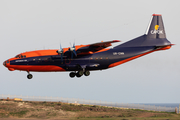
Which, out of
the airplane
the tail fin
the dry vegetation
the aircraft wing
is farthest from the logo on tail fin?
the dry vegetation

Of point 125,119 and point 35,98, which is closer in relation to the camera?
point 125,119

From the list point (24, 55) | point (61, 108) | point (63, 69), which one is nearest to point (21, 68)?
point (24, 55)

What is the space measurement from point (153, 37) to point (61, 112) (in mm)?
22800

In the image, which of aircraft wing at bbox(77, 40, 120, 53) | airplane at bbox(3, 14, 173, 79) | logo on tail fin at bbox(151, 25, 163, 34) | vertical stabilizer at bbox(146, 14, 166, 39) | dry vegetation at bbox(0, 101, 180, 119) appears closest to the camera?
aircraft wing at bbox(77, 40, 120, 53)

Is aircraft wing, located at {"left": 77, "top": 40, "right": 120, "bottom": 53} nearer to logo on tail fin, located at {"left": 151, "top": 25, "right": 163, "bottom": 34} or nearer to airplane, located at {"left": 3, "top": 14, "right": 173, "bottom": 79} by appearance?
airplane, located at {"left": 3, "top": 14, "right": 173, "bottom": 79}

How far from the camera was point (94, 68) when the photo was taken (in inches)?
1713

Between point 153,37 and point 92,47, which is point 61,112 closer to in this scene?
point 92,47

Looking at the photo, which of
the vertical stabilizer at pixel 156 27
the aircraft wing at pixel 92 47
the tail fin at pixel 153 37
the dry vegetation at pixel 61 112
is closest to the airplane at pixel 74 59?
the aircraft wing at pixel 92 47

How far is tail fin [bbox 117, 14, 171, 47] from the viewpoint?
47719 mm

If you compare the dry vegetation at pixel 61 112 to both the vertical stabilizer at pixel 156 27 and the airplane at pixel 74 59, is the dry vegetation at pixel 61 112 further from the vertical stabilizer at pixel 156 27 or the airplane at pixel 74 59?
the vertical stabilizer at pixel 156 27

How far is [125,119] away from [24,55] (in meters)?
19.7

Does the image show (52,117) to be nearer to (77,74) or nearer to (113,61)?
(77,74)

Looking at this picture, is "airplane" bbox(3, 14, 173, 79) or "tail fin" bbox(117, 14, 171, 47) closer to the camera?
"airplane" bbox(3, 14, 173, 79)

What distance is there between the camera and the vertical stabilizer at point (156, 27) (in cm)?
4959
